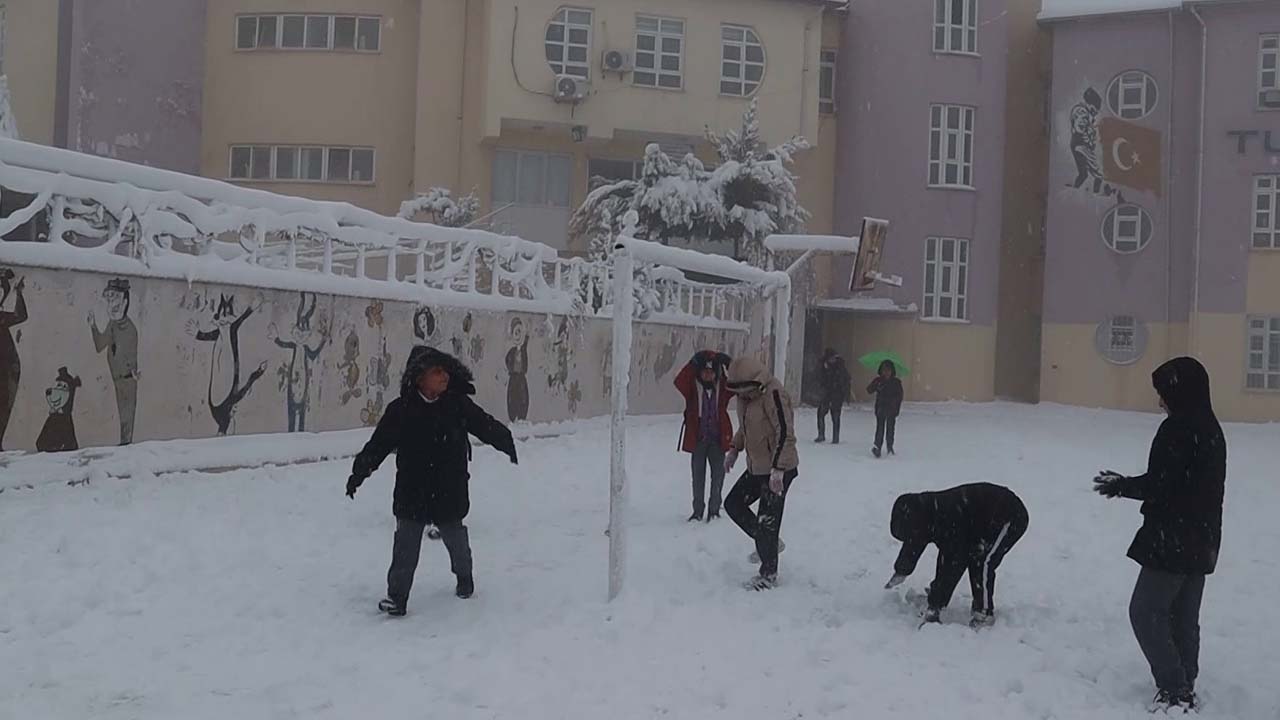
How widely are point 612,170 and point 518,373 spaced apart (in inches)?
529

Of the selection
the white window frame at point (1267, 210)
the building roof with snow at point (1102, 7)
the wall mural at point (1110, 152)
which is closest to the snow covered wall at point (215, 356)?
the wall mural at point (1110, 152)

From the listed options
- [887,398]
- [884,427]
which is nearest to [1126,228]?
[884,427]

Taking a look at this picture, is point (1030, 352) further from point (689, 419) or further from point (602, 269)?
point (689, 419)

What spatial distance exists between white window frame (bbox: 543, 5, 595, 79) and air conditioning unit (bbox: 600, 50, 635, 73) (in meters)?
0.41

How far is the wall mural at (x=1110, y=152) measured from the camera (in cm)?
3278

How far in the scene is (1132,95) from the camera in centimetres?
3316

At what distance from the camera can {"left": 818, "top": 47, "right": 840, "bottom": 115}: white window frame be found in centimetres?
3362

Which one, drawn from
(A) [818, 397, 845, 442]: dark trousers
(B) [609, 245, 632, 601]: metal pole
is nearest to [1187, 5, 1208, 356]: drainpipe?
(A) [818, 397, 845, 442]: dark trousers

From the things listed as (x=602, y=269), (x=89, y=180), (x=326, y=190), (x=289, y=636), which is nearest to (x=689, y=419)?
(x=289, y=636)

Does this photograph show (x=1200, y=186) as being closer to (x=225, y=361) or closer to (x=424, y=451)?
(x=225, y=361)

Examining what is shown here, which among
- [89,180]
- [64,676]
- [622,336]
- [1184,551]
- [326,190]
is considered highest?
[326,190]

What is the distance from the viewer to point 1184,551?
655 cm

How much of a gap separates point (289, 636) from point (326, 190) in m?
22.9

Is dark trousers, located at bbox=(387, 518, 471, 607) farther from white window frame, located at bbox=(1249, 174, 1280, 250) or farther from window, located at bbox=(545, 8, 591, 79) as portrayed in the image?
white window frame, located at bbox=(1249, 174, 1280, 250)
